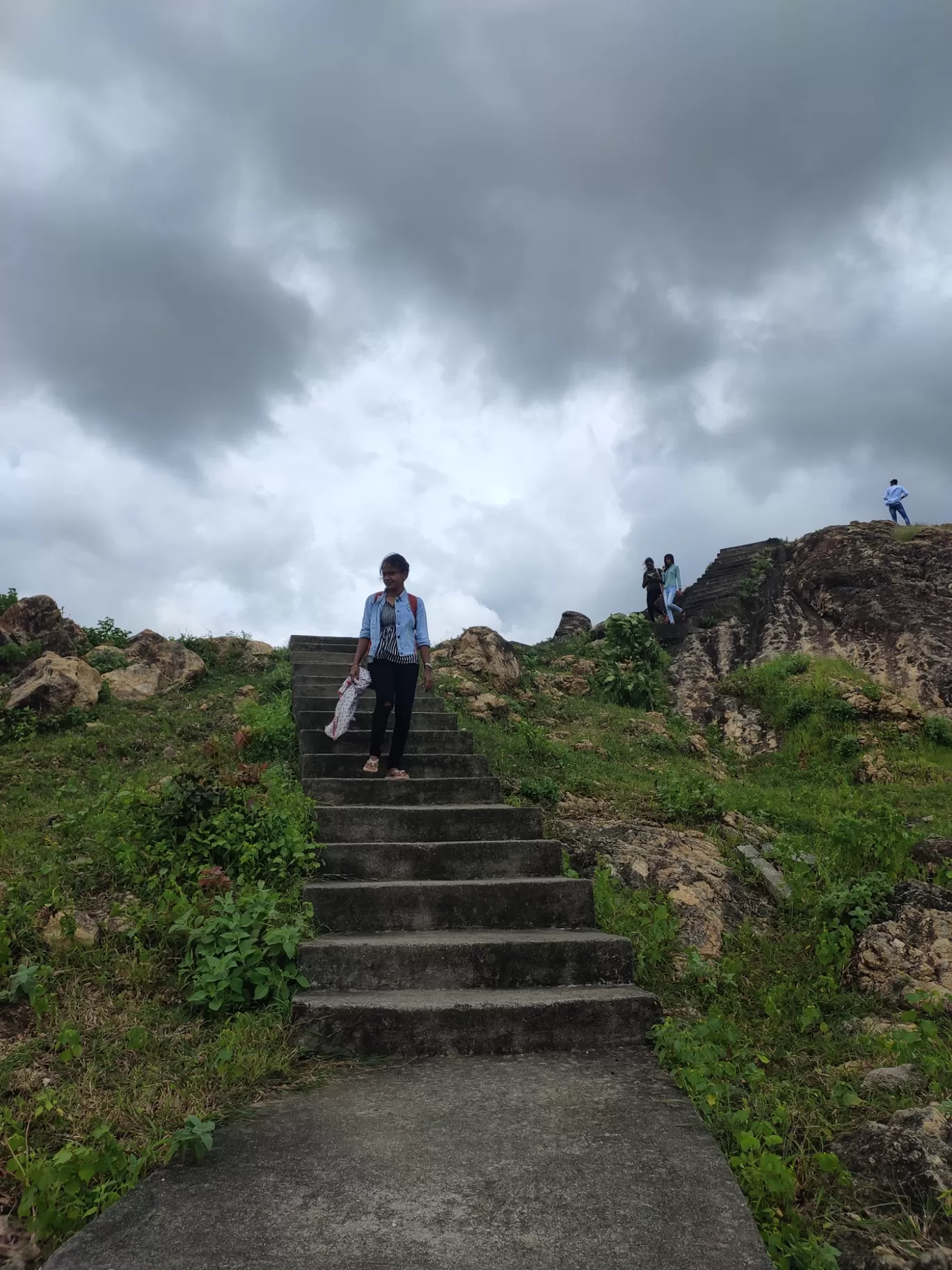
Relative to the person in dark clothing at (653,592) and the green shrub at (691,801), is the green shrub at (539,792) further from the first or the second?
the person in dark clothing at (653,592)

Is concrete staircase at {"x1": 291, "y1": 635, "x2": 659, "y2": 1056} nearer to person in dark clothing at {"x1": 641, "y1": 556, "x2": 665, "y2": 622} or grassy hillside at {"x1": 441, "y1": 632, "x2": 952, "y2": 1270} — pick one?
grassy hillside at {"x1": 441, "y1": 632, "x2": 952, "y2": 1270}

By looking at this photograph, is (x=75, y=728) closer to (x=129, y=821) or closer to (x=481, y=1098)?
(x=129, y=821)

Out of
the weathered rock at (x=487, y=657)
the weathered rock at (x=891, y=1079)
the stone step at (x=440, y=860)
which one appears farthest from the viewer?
the weathered rock at (x=487, y=657)

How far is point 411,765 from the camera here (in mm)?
6164

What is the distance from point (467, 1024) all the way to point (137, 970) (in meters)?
1.60

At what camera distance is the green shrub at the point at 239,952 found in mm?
3424

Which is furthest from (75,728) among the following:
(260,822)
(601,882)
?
(601,882)

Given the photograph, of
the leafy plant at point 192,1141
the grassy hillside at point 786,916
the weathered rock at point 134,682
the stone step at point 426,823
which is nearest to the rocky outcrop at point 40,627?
the weathered rock at point 134,682

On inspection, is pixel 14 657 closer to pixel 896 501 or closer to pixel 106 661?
pixel 106 661

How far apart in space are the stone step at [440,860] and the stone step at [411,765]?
3.85 ft

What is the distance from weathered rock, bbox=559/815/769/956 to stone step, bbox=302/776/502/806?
0.73m

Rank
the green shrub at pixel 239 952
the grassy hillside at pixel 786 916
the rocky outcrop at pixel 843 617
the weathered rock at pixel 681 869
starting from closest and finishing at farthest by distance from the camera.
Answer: the grassy hillside at pixel 786 916 → the green shrub at pixel 239 952 → the weathered rock at pixel 681 869 → the rocky outcrop at pixel 843 617

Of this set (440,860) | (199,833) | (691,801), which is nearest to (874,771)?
(691,801)

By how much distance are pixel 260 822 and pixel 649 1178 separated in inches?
120
